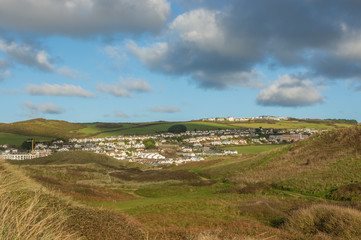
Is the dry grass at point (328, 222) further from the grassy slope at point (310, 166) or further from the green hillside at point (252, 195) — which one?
the grassy slope at point (310, 166)

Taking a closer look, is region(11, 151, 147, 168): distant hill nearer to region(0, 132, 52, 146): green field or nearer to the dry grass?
the dry grass

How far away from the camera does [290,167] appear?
4450 centimetres

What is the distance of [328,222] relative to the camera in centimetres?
1490

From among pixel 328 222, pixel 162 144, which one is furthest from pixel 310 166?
pixel 162 144

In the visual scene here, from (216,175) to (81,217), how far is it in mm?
46383

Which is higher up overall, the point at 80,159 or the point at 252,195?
the point at 252,195

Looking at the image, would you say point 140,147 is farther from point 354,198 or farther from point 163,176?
point 354,198

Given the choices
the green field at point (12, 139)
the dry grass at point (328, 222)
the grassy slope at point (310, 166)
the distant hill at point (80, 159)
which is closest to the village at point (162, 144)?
the green field at point (12, 139)

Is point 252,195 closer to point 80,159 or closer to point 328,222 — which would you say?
point 328,222

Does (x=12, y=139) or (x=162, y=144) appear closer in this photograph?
(x=12, y=139)

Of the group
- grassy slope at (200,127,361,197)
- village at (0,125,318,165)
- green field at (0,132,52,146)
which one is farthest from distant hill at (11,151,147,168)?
green field at (0,132,52,146)

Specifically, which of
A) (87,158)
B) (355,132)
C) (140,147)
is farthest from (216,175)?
(140,147)

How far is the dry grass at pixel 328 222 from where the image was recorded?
13508 millimetres

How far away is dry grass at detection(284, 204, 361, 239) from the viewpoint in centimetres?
1351
